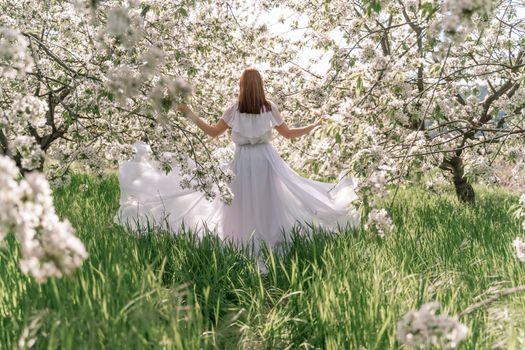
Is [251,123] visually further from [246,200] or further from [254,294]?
[254,294]

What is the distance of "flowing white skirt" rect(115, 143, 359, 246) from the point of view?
566 centimetres

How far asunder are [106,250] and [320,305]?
169 centimetres

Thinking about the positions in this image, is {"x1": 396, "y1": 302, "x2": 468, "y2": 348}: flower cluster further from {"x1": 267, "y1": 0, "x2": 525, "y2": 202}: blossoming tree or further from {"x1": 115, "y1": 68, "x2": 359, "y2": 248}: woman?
{"x1": 115, "y1": 68, "x2": 359, "y2": 248}: woman

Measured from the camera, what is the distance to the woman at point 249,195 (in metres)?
5.61

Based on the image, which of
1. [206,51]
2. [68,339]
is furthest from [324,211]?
[68,339]

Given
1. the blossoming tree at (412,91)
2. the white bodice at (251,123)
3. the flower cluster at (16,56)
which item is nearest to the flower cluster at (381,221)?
the blossoming tree at (412,91)

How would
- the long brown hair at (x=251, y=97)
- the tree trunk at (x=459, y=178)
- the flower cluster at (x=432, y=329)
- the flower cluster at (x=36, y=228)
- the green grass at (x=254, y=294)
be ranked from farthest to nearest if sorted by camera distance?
the tree trunk at (x=459, y=178) < the long brown hair at (x=251, y=97) < the green grass at (x=254, y=294) < the flower cluster at (x=432, y=329) < the flower cluster at (x=36, y=228)

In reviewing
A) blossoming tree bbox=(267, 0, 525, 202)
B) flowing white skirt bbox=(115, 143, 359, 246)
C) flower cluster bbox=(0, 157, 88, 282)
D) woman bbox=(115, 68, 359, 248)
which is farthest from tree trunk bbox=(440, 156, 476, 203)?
flower cluster bbox=(0, 157, 88, 282)

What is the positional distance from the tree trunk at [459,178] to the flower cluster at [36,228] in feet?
24.6

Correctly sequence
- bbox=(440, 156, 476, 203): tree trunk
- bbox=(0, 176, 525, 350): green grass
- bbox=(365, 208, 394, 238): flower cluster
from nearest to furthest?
bbox=(0, 176, 525, 350): green grass, bbox=(365, 208, 394, 238): flower cluster, bbox=(440, 156, 476, 203): tree trunk

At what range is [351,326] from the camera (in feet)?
9.36

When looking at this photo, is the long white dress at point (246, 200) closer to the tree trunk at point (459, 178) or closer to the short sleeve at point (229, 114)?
the short sleeve at point (229, 114)

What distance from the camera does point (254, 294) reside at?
385cm

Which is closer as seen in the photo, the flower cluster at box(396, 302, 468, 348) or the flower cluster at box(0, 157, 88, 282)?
the flower cluster at box(0, 157, 88, 282)
